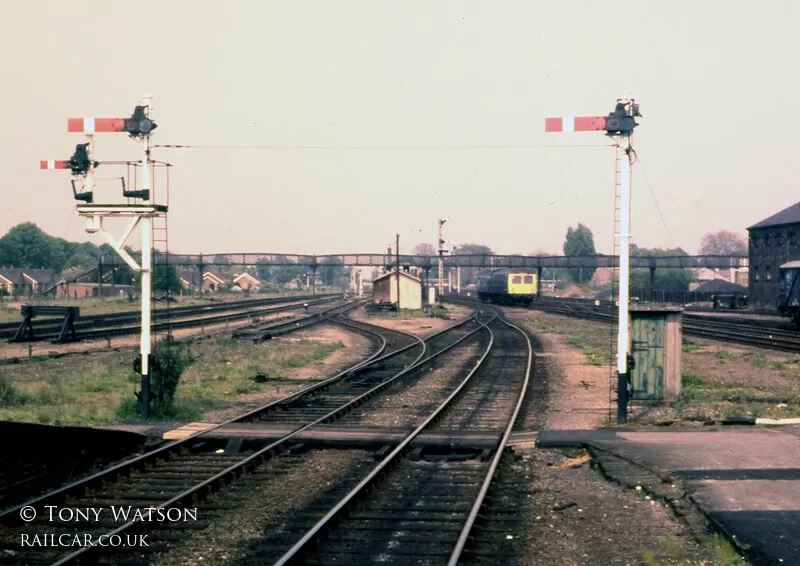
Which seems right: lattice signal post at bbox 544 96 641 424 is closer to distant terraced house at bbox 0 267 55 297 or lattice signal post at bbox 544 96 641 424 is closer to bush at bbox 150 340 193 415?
bush at bbox 150 340 193 415

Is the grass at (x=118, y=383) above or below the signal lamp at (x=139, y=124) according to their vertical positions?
below

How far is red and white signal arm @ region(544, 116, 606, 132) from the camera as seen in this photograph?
493 inches

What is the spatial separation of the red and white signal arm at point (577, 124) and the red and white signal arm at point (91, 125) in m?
6.48

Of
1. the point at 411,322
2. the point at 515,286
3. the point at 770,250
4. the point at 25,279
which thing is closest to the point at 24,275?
the point at 25,279

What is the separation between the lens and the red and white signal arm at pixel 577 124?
1253 cm

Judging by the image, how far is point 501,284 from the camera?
67.6 m

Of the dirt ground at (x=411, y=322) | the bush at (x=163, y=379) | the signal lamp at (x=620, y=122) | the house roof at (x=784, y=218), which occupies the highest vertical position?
the house roof at (x=784, y=218)

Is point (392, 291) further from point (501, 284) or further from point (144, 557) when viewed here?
point (144, 557)

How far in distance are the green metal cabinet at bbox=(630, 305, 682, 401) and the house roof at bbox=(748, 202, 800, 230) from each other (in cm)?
4330

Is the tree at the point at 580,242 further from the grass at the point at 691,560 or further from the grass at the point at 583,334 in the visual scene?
the grass at the point at 691,560

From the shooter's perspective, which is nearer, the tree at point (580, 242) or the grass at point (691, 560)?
the grass at point (691, 560)

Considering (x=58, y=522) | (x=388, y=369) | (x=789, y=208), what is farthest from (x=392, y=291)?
(x=58, y=522)

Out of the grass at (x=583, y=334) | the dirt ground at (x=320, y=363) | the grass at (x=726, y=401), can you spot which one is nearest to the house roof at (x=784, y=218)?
the grass at (x=583, y=334)

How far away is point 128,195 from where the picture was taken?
13.3 metres
